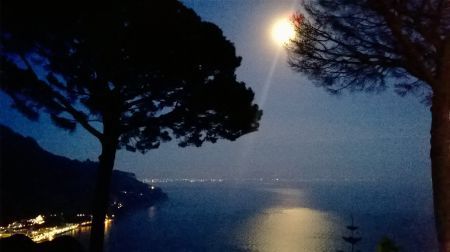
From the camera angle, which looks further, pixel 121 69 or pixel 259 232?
pixel 259 232

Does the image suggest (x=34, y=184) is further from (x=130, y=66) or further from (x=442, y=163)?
(x=442, y=163)

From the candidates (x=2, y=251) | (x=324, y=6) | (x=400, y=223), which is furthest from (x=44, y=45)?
(x=400, y=223)

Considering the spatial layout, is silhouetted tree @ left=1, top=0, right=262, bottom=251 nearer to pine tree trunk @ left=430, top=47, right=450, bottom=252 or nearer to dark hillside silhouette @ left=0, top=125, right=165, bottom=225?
pine tree trunk @ left=430, top=47, right=450, bottom=252

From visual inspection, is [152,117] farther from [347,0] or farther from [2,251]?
[347,0]

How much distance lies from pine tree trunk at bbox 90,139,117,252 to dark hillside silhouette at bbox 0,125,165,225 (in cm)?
2608

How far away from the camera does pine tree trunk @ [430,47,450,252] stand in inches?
166

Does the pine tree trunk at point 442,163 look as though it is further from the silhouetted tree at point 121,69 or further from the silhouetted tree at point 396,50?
the silhouetted tree at point 121,69

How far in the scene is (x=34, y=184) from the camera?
55.8 m

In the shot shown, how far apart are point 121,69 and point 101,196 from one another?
7.89 ft

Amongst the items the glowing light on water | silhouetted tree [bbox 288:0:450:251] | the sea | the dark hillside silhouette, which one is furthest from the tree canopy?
the glowing light on water

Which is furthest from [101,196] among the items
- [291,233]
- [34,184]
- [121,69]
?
[291,233]

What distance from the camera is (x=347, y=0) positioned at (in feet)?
15.7

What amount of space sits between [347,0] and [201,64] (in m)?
3.95

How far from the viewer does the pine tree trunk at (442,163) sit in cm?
421
